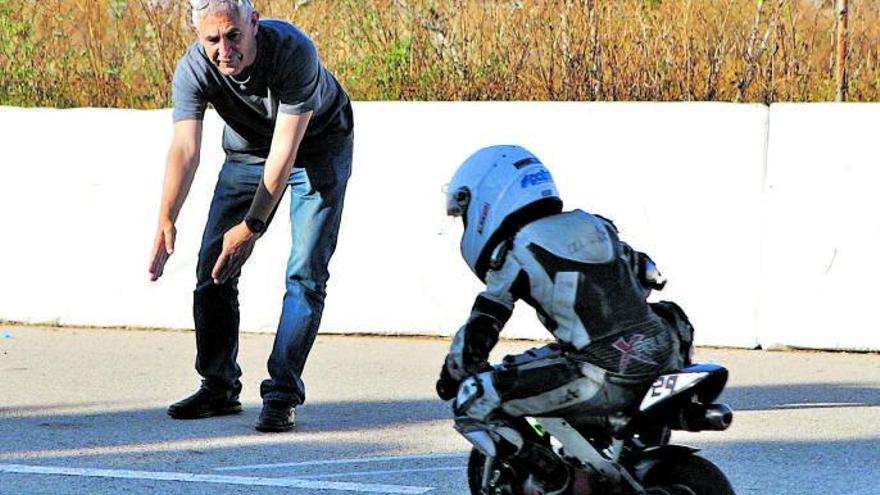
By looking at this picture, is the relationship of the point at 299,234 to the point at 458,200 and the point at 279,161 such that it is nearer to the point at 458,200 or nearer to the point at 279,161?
the point at 279,161

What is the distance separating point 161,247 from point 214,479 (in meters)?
1.14

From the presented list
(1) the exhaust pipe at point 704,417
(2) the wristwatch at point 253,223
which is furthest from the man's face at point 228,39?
(1) the exhaust pipe at point 704,417

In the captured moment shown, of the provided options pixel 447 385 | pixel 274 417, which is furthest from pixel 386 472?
pixel 447 385

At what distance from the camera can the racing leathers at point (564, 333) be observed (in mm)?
5379

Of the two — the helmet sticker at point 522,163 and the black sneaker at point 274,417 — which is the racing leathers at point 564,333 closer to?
the helmet sticker at point 522,163

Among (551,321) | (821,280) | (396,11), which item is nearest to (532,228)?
(551,321)

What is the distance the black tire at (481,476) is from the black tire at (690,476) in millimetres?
428

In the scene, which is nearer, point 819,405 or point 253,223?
point 253,223

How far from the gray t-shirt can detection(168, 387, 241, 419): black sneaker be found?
1.00 meters

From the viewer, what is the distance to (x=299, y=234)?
25.0 feet

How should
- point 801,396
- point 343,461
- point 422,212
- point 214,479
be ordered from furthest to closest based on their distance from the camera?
point 422,212 < point 801,396 < point 343,461 < point 214,479

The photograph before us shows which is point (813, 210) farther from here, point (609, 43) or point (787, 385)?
point (609, 43)

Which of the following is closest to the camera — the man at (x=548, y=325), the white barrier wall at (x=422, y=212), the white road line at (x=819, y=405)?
the man at (x=548, y=325)

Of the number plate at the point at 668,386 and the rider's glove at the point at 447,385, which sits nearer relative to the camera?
the number plate at the point at 668,386
